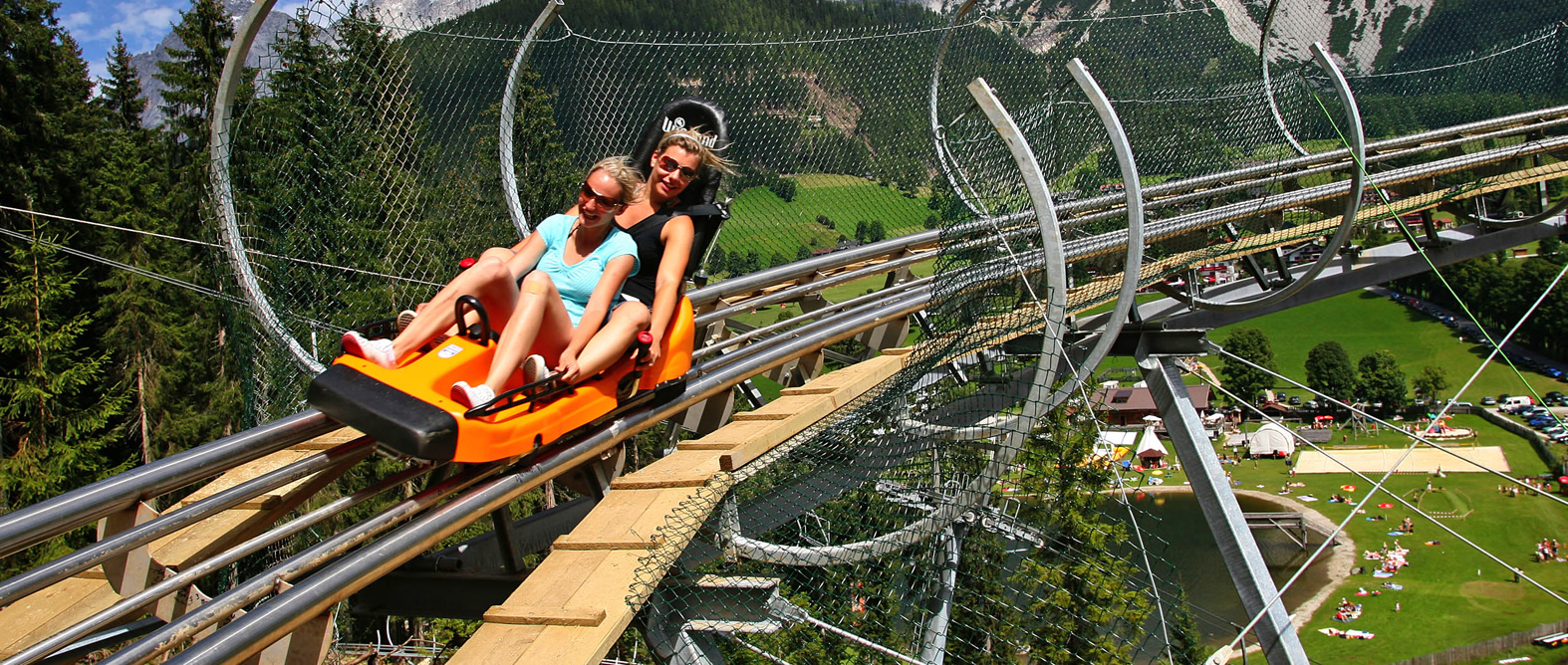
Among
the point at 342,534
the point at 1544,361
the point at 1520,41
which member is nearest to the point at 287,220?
the point at 342,534

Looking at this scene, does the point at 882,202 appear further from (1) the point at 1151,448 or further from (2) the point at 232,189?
(1) the point at 1151,448

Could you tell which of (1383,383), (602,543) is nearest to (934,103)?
(602,543)

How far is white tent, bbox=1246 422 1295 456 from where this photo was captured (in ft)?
153

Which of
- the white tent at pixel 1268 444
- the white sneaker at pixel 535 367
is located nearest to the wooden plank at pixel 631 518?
the white sneaker at pixel 535 367

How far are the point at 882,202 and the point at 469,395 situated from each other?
4502mm

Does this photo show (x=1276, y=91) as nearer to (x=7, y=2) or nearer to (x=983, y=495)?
(x=983, y=495)

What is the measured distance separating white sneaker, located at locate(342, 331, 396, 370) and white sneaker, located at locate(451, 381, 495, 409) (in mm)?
265

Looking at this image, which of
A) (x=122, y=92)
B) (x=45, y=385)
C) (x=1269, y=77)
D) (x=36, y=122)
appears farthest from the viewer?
(x=122, y=92)

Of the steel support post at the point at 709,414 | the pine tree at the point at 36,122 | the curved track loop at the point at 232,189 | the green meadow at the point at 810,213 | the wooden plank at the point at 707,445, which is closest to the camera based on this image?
the curved track loop at the point at 232,189

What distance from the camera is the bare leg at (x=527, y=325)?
3230mm

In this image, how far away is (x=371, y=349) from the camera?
3111mm

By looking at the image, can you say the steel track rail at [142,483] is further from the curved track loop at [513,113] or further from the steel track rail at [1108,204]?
the curved track loop at [513,113]

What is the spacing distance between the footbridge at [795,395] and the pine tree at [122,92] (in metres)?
26.5

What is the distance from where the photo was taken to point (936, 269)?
511 cm
